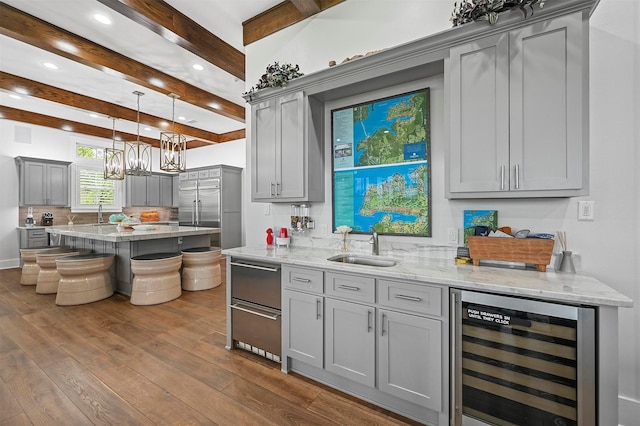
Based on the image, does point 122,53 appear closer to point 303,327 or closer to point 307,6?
point 307,6

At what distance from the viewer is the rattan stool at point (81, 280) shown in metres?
3.76

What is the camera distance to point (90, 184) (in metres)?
7.10

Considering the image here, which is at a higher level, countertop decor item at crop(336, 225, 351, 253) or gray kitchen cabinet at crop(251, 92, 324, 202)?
gray kitchen cabinet at crop(251, 92, 324, 202)

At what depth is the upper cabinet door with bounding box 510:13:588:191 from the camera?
1.55 metres

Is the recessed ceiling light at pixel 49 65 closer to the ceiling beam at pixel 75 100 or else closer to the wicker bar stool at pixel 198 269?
the ceiling beam at pixel 75 100

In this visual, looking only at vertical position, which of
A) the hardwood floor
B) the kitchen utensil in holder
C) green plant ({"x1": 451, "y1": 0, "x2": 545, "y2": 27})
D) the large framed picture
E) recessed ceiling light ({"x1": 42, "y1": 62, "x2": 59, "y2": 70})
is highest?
recessed ceiling light ({"x1": 42, "y1": 62, "x2": 59, "y2": 70})

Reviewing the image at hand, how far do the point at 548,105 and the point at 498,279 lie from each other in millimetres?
1039

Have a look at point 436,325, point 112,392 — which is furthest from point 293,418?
point 112,392

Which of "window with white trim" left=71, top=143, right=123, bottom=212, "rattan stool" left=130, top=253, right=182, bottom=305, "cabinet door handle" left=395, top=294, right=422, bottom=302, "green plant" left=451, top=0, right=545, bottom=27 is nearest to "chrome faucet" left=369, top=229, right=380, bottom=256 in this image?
"cabinet door handle" left=395, top=294, right=422, bottom=302

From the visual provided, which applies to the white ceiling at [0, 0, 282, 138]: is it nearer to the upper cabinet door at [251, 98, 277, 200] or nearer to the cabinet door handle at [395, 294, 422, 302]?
the upper cabinet door at [251, 98, 277, 200]

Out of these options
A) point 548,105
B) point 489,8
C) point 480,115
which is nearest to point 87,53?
point 489,8

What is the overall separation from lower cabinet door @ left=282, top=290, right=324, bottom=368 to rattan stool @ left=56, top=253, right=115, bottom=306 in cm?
332

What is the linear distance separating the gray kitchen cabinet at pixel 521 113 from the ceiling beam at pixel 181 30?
6.12ft

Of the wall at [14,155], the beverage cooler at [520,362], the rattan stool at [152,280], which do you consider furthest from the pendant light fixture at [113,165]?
the beverage cooler at [520,362]
